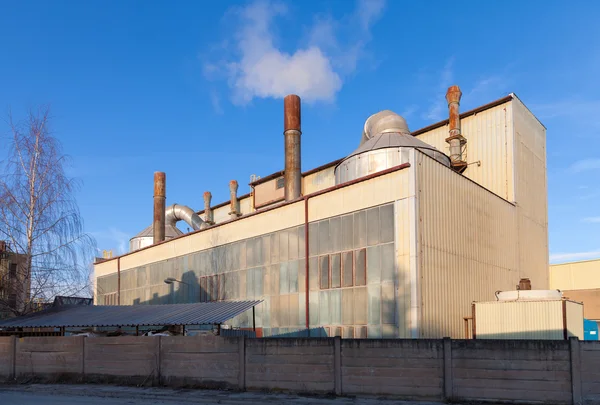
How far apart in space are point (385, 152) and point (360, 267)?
349 inches

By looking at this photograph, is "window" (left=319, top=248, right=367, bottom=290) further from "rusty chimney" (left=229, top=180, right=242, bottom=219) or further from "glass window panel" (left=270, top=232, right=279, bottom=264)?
"rusty chimney" (left=229, top=180, right=242, bottom=219)

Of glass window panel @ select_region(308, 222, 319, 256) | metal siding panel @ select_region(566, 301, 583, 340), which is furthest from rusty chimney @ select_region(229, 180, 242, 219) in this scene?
metal siding panel @ select_region(566, 301, 583, 340)

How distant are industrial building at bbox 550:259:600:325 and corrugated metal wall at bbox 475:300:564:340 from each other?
2191 cm

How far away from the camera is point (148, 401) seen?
53.5 feet

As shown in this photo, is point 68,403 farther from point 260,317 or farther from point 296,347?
point 260,317

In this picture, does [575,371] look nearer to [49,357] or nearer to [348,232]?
[348,232]

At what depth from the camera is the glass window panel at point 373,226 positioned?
76.1 ft

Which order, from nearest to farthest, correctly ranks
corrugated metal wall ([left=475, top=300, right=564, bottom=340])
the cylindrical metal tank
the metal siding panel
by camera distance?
1. corrugated metal wall ([left=475, top=300, right=564, bottom=340])
2. the metal siding panel
3. the cylindrical metal tank

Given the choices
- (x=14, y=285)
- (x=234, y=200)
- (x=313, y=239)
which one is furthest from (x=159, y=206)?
(x=313, y=239)

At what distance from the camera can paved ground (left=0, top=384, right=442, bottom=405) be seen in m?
15.8

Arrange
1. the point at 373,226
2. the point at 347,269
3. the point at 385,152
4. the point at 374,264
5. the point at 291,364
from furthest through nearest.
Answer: the point at 385,152
the point at 347,269
the point at 373,226
the point at 374,264
the point at 291,364

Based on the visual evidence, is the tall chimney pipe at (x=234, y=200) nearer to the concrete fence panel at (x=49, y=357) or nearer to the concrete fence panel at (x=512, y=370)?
the concrete fence panel at (x=49, y=357)

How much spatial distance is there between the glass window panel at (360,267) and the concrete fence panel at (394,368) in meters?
7.02

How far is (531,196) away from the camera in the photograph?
107 feet
